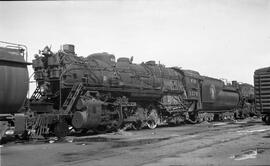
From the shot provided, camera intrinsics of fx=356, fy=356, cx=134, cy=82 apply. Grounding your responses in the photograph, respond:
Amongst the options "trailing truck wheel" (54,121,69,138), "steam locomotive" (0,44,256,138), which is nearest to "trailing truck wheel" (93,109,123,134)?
"steam locomotive" (0,44,256,138)

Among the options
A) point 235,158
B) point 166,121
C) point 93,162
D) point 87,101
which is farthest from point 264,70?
point 93,162

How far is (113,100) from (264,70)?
9.90 meters

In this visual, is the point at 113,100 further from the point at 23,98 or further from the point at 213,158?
the point at 213,158

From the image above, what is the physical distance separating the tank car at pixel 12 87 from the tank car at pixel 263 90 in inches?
571

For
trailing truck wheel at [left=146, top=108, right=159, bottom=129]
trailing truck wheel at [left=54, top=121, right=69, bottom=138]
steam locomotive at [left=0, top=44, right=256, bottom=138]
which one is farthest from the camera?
trailing truck wheel at [left=146, top=108, right=159, bottom=129]

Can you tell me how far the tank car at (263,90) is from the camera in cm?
2162

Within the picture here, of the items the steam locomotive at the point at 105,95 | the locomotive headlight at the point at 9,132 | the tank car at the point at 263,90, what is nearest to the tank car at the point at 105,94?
the steam locomotive at the point at 105,95

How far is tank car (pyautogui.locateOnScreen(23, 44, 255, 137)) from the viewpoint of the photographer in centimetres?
1617

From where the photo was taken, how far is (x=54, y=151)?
11219 mm

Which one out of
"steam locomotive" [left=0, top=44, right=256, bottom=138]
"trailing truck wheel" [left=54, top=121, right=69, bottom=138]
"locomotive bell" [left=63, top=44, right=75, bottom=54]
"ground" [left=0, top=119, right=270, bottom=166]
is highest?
"locomotive bell" [left=63, top=44, right=75, bottom=54]

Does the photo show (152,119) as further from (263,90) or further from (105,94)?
(263,90)

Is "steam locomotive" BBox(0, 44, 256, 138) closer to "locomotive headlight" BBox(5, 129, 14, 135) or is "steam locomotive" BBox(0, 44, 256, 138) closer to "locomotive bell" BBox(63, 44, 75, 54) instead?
"locomotive bell" BBox(63, 44, 75, 54)

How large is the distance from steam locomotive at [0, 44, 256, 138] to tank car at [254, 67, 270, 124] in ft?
18.4

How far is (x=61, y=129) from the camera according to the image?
51.9 feet
